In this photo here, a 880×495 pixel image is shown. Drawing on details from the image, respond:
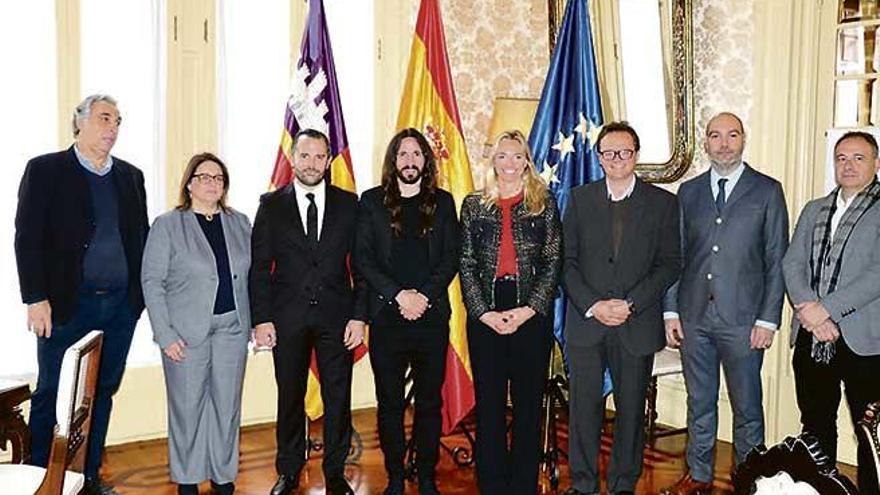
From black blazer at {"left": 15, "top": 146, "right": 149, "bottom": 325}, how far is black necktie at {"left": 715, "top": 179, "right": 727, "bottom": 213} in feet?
8.29

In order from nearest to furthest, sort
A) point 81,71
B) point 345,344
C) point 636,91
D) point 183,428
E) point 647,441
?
point 183,428
point 345,344
point 81,71
point 647,441
point 636,91

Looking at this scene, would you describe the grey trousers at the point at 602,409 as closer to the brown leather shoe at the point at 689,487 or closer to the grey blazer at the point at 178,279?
the brown leather shoe at the point at 689,487

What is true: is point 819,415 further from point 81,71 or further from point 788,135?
point 81,71

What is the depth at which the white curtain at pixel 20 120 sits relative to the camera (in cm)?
423

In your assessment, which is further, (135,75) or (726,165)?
(135,75)

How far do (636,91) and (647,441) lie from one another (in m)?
1.95

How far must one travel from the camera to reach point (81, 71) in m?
4.41

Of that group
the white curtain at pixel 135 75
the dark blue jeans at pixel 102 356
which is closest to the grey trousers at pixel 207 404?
the dark blue jeans at pixel 102 356

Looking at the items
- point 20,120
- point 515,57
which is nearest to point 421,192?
point 20,120

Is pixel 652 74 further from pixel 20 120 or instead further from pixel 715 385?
pixel 20 120

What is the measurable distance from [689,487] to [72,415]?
103 inches

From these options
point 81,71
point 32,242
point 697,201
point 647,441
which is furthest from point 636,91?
point 32,242

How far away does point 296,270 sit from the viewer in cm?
368

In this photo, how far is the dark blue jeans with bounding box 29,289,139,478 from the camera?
363 cm
